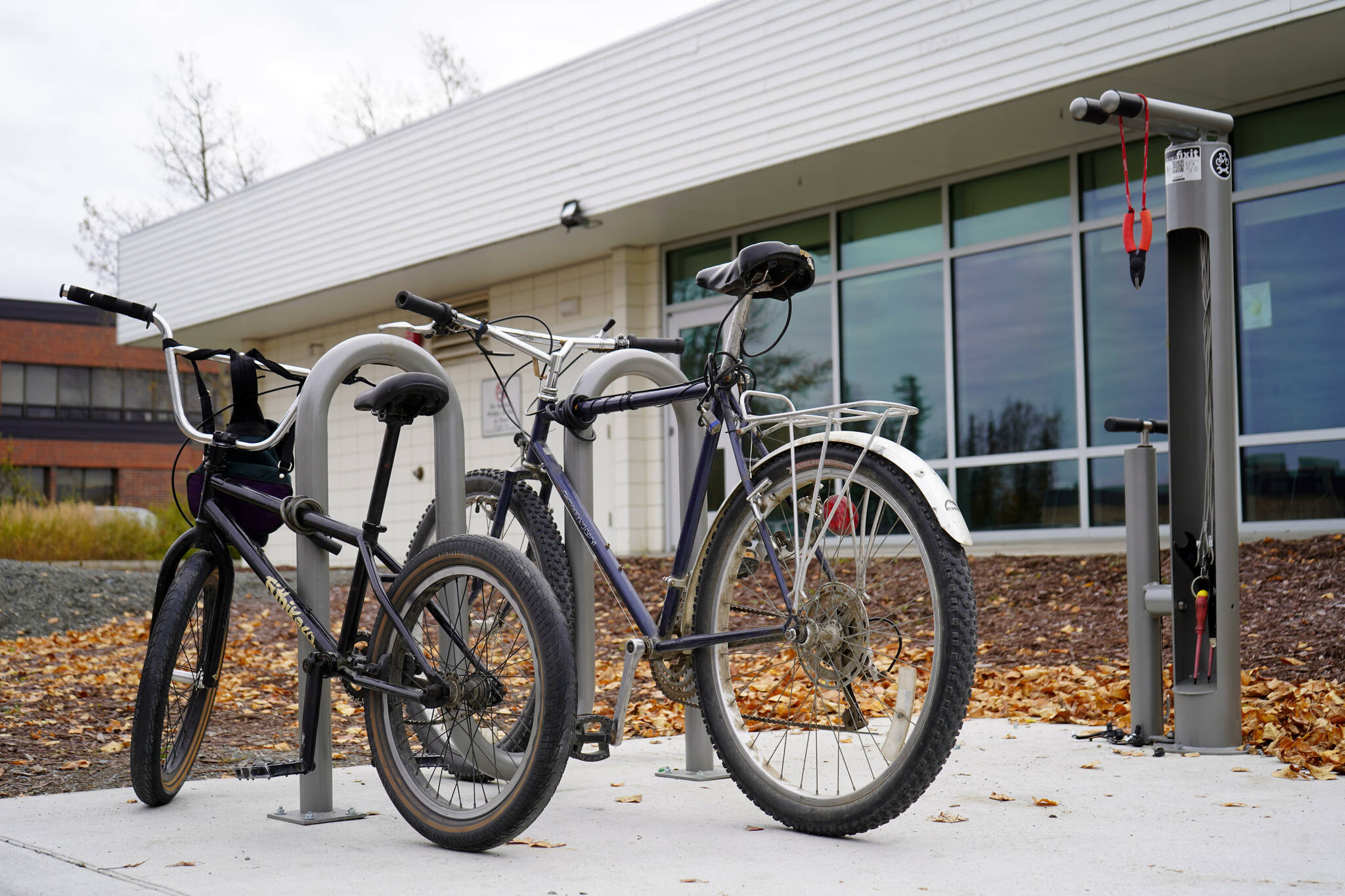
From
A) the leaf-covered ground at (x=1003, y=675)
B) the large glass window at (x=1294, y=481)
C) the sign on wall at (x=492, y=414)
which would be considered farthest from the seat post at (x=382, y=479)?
the sign on wall at (x=492, y=414)

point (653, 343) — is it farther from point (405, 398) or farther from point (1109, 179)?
point (1109, 179)

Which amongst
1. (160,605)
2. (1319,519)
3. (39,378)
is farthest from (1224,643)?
(39,378)

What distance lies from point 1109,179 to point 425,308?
862 centimetres

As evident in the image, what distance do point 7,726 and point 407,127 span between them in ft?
36.9

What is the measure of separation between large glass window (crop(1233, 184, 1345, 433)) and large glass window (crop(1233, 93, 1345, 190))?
0.62 feet

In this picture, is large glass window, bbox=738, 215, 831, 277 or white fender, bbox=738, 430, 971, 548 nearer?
white fender, bbox=738, 430, 971, 548

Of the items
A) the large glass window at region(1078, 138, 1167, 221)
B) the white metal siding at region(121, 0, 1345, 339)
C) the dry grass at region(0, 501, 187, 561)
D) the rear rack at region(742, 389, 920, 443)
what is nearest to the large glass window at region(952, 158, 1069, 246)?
the large glass window at region(1078, 138, 1167, 221)

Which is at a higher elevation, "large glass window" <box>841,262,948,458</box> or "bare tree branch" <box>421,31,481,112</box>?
"bare tree branch" <box>421,31,481,112</box>

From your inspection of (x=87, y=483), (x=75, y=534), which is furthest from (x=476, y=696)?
(x=87, y=483)

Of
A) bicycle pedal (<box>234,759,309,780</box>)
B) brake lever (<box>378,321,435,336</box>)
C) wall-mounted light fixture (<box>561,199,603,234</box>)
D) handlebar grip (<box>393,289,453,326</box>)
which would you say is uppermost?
wall-mounted light fixture (<box>561,199,603,234</box>)

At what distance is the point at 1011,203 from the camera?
11.3 meters

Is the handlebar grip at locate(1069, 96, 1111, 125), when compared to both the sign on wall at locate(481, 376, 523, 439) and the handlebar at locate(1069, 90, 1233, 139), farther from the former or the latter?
the sign on wall at locate(481, 376, 523, 439)

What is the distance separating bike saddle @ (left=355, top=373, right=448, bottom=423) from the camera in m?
3.17

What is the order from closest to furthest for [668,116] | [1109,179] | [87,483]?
1. [1109,179]
2. [668,116]
3. [87,483]
